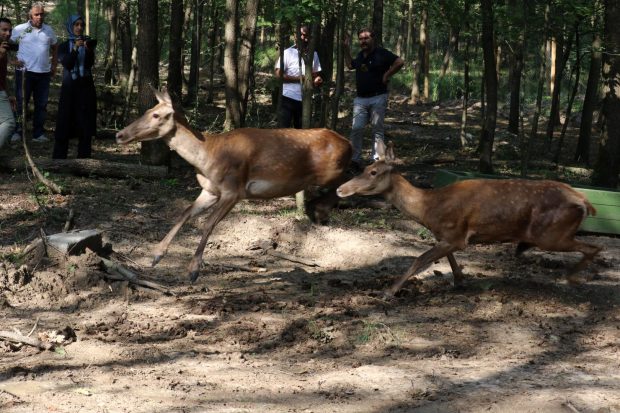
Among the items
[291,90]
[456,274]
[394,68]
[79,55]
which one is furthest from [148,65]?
[456,274]

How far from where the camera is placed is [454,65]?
47.4 metres

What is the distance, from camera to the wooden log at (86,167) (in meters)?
13.1

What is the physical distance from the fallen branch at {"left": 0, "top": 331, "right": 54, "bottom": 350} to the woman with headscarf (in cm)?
692

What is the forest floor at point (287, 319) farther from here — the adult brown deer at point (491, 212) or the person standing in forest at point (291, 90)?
the person standing in forest at point (291, 90)

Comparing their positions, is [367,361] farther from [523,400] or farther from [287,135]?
[287,135]

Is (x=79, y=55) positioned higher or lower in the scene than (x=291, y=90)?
higher

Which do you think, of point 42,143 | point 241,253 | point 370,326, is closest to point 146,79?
point 42,143

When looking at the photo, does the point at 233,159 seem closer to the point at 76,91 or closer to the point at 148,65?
the point at 148,65

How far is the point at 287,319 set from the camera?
27.1ft

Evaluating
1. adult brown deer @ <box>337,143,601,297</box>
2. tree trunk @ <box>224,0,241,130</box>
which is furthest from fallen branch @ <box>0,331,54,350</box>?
tree trunk @ <box>224,0,241,130</box>

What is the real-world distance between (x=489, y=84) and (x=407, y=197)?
816 cm

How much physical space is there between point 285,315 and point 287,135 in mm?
1995

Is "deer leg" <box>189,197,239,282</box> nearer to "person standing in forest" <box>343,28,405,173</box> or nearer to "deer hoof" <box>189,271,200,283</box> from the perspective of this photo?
"deer hoof" <box>189,271,200,283</box>

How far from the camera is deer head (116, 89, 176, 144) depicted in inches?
349
